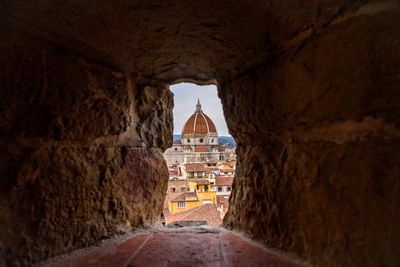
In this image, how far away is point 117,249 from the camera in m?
0.97

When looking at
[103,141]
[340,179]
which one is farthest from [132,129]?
[340,179]

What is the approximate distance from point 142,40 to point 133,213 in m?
0.92

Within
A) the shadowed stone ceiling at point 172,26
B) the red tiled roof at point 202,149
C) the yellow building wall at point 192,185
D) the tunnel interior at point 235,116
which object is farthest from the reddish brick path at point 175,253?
the red tiled roof at point 202,149

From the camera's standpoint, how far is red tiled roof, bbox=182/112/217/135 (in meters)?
37.7

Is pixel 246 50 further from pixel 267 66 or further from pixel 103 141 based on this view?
pixel 103 141

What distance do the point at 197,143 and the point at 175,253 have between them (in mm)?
35672

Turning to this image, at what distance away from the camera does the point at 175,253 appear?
943 millimetres

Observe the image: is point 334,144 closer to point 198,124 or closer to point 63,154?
point 63,154

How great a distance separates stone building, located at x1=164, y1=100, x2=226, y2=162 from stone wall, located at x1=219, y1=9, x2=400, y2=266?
31.1 m

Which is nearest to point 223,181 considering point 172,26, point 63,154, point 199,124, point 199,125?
point 63,154

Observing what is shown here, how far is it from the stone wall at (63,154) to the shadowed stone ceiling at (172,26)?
0.10 m

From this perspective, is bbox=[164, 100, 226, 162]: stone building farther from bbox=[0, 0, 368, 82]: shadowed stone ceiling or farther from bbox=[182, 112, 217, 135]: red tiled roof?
bbox=[0, 0, 368, 82]: shadowed stone ceiling

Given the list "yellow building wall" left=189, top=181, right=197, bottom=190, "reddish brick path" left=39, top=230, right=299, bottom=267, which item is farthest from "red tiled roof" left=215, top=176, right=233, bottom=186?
"reddish brick path" left=39, top=230, right=299, bottom=267

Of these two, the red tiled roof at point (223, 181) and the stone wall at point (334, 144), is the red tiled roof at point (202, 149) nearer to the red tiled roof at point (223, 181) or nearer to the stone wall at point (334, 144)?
the red tiled roof at point (223, 181)
